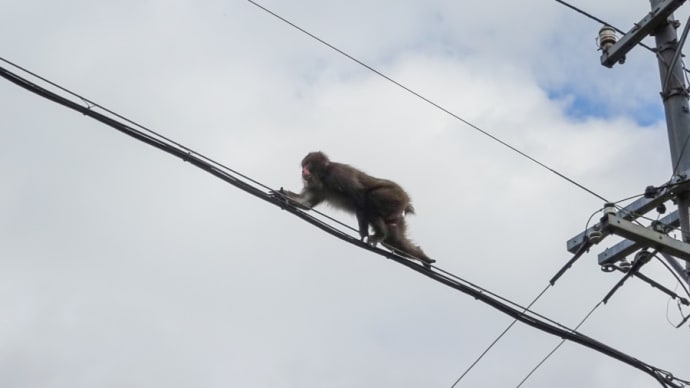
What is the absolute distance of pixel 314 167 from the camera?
516 inches

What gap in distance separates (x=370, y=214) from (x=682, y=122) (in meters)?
3.89

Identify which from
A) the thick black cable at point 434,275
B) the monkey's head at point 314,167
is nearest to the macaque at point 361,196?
the monkey's head at point 314,167

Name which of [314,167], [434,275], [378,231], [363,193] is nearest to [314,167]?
[314,167]

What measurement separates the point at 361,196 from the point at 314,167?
2.25ft

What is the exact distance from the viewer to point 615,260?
991 cm

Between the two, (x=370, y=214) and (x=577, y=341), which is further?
(x=370, y=214)

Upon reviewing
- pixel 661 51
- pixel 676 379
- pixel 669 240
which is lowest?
pixel 676 379

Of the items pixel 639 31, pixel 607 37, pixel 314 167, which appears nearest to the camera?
pixel 639 31

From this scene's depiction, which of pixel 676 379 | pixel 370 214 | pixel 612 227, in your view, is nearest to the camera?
pixel 612 227

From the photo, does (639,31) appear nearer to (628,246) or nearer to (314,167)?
(628,246)

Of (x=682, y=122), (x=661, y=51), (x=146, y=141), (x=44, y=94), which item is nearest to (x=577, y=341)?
(x=682, y=122)

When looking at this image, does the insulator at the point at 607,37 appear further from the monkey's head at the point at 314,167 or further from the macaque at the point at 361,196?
the monkey's head at the point at 314,167

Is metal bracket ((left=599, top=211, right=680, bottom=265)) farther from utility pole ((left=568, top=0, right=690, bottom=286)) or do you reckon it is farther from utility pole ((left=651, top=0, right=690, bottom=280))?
utility pole ((left=651, top=0, right=690, bottom=280))

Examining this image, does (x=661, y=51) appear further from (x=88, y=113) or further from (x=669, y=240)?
(x=88, y=113)
